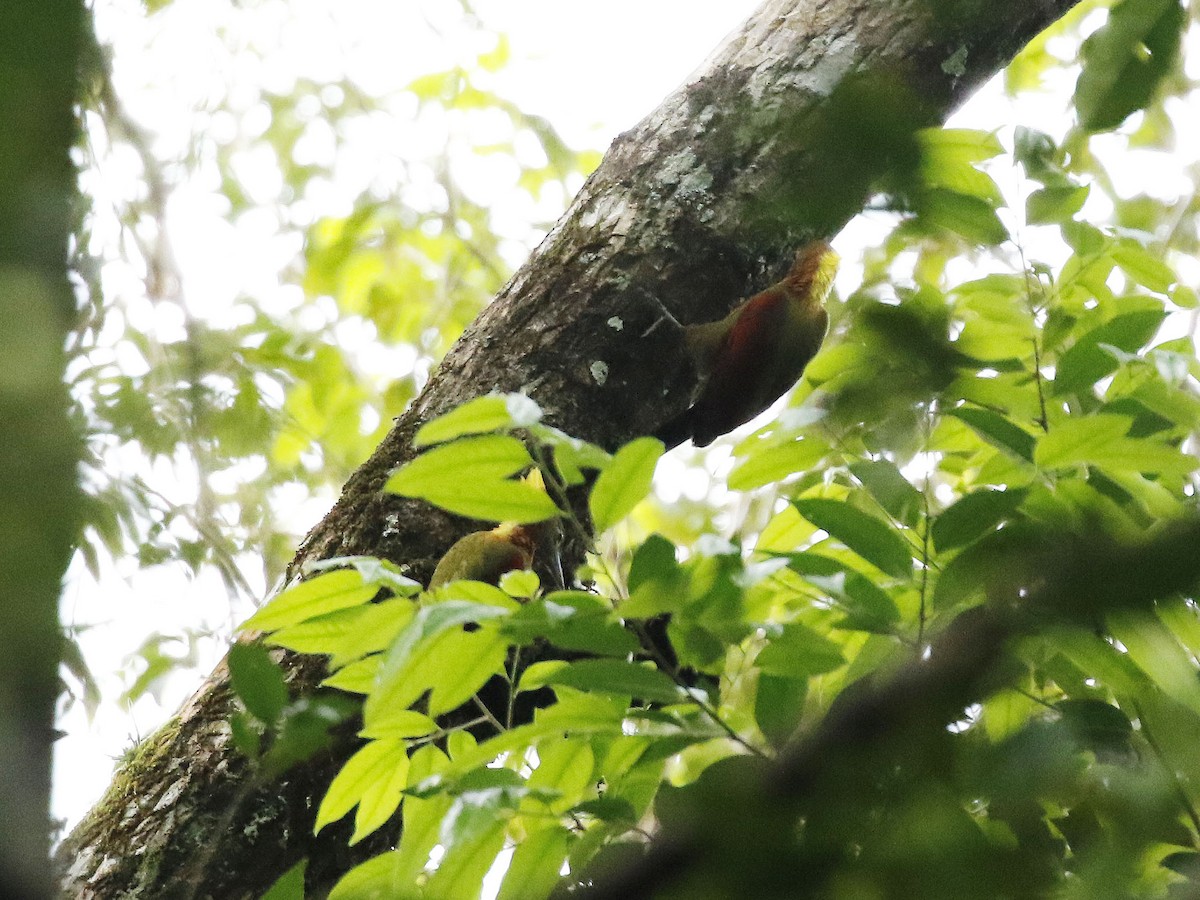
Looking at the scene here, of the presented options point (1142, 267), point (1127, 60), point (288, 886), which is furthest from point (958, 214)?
point (1142, 267)

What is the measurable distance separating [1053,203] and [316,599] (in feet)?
2.98

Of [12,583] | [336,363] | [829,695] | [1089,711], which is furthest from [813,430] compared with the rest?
[336,363]

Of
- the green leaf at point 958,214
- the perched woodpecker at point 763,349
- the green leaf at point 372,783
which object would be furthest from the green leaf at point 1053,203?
the perched woodpecker at point 763,349

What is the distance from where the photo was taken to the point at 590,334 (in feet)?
6.03

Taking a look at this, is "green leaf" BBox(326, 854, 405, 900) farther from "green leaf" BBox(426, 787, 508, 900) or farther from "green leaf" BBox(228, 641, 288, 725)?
"green leaf" BBox(228, 641, 288, 725)

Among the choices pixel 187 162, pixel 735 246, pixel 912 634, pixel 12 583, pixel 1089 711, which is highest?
pixel 187 162

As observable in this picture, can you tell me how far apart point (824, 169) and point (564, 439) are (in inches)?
19.5

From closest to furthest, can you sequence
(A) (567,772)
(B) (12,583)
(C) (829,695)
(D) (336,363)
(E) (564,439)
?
1. (B) (12,583)
2. (E) (564,439)
3. (A) (567,772)
4. (C) (829,695)
5. (D) (336,363)

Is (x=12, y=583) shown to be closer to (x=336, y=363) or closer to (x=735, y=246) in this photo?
(x=735, y=246)

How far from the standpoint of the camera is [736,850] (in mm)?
422

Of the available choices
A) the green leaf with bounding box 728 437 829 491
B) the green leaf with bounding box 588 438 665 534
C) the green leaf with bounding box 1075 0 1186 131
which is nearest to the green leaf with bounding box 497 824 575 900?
the green leaf with bounding box 588 438 665 534

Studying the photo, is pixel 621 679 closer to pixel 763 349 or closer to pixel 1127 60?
pixel 1127 60

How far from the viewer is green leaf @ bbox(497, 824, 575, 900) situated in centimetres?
96

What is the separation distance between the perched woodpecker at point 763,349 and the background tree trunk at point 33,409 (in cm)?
184
